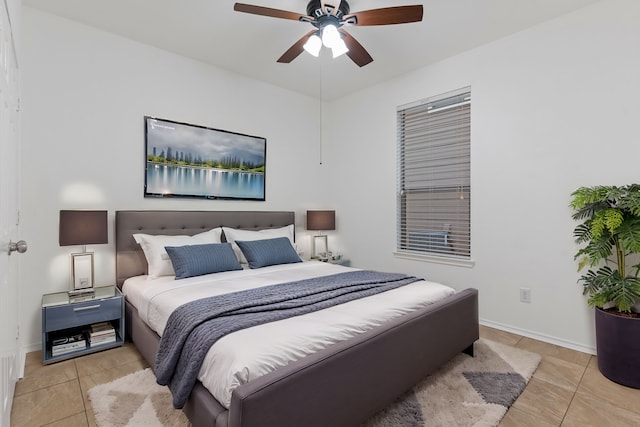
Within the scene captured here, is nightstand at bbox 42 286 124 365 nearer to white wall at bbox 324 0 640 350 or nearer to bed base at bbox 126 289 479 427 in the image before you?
bed base at bbox 126 289 479 427

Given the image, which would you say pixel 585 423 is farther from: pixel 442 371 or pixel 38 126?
pixel 38 126

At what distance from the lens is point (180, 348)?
65.1 inches

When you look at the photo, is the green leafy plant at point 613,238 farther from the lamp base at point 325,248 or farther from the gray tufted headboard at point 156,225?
the gray tufted headboard at point 156,225

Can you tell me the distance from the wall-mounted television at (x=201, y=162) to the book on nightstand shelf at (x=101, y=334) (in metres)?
1.25

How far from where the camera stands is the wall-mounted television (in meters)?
3.26

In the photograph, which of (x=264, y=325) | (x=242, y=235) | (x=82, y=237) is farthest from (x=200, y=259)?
(x=264, y=325)

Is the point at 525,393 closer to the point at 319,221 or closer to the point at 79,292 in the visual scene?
the point at 319,221

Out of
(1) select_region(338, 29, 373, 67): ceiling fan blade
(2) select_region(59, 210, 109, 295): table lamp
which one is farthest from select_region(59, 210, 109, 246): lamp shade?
(1) select_region(338, 29, 373, 67): ceiling fan blade

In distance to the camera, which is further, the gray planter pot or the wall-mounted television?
the wall-mounted television

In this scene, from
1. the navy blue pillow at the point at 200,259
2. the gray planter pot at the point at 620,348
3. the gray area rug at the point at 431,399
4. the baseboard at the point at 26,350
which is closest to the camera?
the gray area rug at the point at 431,399

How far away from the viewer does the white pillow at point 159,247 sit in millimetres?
2848

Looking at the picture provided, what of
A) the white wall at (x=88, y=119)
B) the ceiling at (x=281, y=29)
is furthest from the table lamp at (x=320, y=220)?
the ceiling at (x=281, y=29)

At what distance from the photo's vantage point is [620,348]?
2.15m

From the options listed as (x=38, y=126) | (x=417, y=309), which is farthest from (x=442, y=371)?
(x=38, y=126)
